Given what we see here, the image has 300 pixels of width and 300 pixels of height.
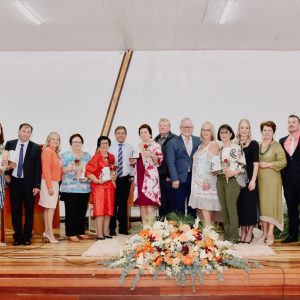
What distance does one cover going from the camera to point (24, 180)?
5.05 metres

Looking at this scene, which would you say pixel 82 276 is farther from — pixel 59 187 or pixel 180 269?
pixel 59 187

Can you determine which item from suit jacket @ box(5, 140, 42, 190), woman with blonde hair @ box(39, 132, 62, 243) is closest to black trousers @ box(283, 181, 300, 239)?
woman with blonde hair @ box(39, 132, 62, 243)

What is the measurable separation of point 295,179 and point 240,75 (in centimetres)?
313

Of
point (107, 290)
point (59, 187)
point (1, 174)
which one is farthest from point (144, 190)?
point (107, 290)

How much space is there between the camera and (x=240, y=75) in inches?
305

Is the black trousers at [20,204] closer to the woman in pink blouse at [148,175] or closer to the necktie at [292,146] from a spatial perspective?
the woman in pink blouse at [148,175]

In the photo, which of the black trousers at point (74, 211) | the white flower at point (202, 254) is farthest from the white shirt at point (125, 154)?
the white flower at point (202, 254)

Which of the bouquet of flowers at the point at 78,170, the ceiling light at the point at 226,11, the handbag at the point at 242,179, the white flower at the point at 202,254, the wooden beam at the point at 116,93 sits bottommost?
the white flower at the point at 202,254

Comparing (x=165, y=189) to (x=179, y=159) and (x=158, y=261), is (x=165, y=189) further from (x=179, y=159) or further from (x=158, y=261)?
(x=158, y=261)

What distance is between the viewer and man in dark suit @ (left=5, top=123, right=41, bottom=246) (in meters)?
5.06

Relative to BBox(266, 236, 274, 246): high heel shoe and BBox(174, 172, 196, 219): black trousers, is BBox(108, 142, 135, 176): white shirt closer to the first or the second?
BBox(174, 172, 196, 219): black trousers

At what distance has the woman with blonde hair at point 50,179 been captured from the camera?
203 inches

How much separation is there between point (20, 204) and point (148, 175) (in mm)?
1375

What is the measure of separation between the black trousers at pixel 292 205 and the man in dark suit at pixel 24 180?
8.50ft
